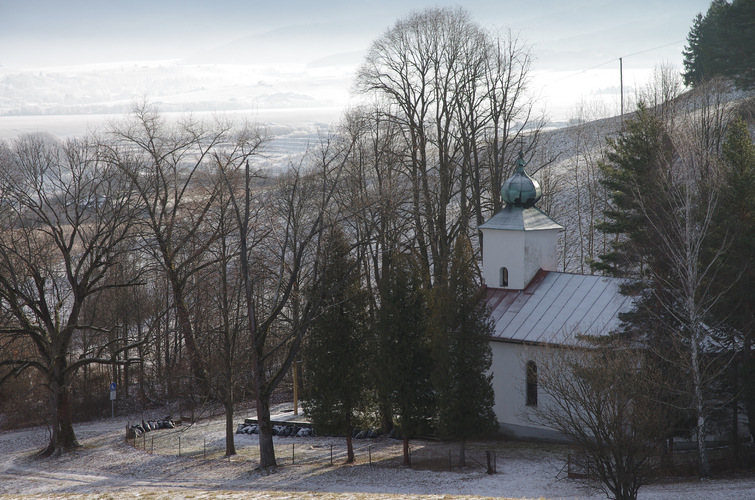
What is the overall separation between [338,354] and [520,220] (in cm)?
891

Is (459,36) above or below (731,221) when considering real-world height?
above

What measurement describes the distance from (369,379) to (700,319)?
1093 centimetres

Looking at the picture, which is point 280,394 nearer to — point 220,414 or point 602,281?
point 220,414

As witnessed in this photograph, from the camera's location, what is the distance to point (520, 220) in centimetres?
2677

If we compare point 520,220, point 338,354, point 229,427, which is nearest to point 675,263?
point 520,220

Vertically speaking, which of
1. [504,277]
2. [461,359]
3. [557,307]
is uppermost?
[504,277]

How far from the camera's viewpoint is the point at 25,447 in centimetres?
2806

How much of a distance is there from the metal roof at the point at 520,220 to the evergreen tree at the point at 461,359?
508 centimetres

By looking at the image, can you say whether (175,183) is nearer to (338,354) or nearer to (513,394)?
(338,354)

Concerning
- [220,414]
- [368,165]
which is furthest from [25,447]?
[368,165]

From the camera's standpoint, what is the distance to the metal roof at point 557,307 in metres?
23.9

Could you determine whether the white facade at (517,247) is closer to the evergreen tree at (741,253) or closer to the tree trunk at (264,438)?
the evergreen tree at (741,253)

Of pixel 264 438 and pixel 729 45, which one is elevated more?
pixel 729 45

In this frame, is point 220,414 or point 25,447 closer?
point 25,447
